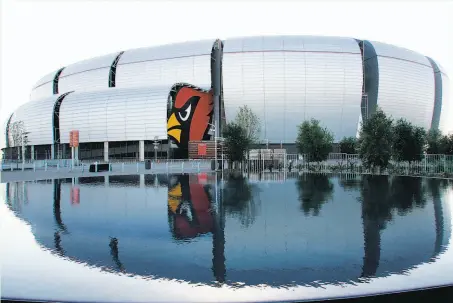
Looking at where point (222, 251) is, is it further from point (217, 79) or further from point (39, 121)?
point (39, 121)

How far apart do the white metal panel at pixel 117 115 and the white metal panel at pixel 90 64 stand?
31.0 feet

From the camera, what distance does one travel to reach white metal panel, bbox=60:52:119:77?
72.9m

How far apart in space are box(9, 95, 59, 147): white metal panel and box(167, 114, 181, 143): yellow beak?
22.4 m

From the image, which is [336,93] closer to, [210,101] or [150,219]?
[210,101]

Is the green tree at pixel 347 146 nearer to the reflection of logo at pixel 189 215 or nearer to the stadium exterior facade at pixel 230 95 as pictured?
the stadium exterior facade at pixel 230 95

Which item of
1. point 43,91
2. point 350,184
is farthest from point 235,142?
point 43,91

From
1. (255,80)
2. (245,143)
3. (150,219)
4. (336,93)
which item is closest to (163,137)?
(255,80)

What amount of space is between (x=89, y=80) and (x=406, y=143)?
6048 cm

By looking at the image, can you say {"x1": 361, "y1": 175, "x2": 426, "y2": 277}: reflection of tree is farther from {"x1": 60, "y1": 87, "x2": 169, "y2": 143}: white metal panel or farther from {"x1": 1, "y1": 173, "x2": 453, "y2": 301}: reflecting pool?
{"x1": 60, "y1": 87, "x2": 169, "y2": 143}: white metal panel

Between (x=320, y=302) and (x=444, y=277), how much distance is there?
7.36ft

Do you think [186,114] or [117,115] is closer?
[186,114]

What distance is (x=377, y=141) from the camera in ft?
97.7

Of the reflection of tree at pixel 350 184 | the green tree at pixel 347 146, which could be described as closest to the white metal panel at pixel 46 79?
the green tree at pixel 347 146

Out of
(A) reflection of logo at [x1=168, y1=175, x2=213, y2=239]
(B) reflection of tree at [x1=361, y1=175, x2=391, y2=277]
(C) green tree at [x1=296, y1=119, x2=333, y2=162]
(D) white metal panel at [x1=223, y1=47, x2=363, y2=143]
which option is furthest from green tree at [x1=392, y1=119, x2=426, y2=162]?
(D) white metal panel at [x1=223, y1=47, x2=363, y2=143]
